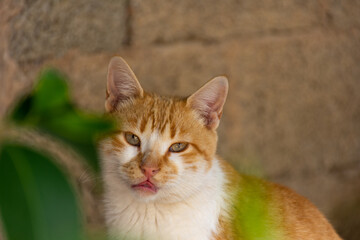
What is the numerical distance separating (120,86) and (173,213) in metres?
0.49

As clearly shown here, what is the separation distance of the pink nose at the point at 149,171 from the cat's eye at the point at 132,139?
0.13 m

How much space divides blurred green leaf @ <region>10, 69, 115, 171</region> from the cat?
1159 mm

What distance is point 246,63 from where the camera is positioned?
288 cm

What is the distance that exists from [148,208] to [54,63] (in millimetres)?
837

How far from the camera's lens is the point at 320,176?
132 inches

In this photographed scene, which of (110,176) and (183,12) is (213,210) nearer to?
(110,176)

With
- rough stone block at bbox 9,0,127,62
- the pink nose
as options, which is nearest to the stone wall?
rough stone block at bbox 9,0,127,62

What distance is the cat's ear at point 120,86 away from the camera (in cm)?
174

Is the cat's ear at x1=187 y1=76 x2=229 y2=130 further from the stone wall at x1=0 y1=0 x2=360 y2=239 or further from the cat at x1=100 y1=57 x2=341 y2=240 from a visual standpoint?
the stone wall at x1=0 y1=0 x2=360 y2=239

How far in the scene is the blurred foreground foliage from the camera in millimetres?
412

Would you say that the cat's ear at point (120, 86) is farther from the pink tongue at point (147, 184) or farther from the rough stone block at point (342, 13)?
the rough stone block at point (342, 13)

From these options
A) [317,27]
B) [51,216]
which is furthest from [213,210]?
[317,27]

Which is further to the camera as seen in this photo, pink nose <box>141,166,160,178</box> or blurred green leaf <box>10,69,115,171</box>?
pink nose <box>141,166,160,178</box>

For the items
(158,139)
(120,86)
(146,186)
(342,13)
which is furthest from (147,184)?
(342,13)
